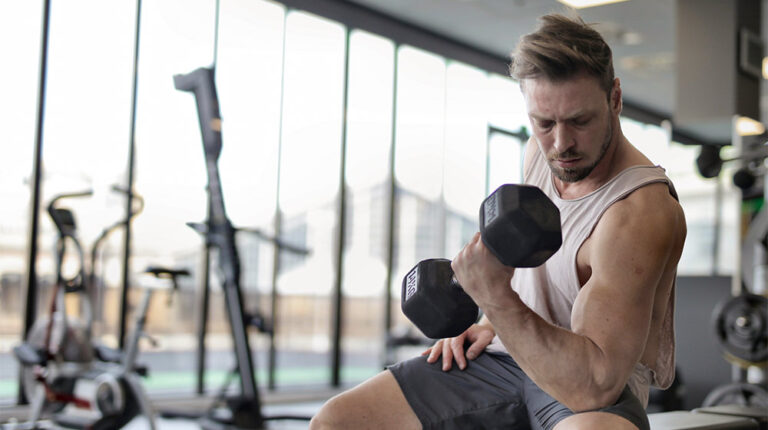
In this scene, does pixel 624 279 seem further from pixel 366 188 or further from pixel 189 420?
pixel 366 188

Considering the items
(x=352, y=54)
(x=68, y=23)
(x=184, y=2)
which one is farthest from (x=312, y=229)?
(x=68, y=23)

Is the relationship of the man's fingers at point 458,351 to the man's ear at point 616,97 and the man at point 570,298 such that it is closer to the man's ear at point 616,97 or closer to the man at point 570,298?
the man at point 570,298

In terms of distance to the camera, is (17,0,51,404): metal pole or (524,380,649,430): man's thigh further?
(17,0,51,404): metal pole

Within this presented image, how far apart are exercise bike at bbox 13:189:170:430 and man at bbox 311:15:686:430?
8.09ft

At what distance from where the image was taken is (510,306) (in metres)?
1.18

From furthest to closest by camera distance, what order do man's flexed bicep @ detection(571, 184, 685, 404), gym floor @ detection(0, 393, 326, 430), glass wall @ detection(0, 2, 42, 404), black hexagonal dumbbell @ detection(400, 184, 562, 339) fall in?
glass wall @ detection(0, 2, 42, 404) → gym floor @ detection(0, 393, 326, 430) → man's flexed bicep @ detection(571, 184, 685, 404) → black hexagonal dumbbell @ detection(400, 184, 562, 339)

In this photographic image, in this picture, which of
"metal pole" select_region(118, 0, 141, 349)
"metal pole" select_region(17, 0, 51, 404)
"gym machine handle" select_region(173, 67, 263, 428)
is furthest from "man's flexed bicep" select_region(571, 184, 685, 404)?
"metal pole" select_region(118, 0, 141, 349)

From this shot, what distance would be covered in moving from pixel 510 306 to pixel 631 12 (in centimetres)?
595

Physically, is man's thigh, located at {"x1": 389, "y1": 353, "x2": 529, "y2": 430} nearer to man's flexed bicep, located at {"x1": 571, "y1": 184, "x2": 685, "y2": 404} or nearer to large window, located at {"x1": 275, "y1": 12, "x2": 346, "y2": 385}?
man's flexed bicep, located at {"x1": 571, "y1": 184, "x2": 685, "y2": 404}

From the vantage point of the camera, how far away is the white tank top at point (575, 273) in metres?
1.34

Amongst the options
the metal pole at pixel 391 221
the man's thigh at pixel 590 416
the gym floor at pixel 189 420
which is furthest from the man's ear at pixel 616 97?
the metal pole at pixel 391 221

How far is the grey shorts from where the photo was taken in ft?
4.97

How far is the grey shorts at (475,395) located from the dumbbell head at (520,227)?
0.43m

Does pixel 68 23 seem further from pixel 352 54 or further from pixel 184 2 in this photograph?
pixel 352 54
